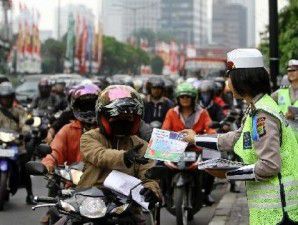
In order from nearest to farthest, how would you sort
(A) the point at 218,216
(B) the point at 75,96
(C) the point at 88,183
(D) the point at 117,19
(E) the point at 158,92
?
A: 1. (C) the point at 88,183
2. (B) the point at 75,96
3. (A) the point at 218,216
4. (E) the point at 158,92
5. (D) the point at 117,19

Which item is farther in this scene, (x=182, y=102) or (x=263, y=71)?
(x=182, y=102)

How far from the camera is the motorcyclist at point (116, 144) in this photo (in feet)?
17.4

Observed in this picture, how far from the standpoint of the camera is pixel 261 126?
4516 mm

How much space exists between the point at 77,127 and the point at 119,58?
10384 centimetres

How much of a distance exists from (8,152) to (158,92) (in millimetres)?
2681

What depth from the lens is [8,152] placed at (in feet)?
35.8

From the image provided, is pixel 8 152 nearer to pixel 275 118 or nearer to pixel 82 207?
pixel 82 207

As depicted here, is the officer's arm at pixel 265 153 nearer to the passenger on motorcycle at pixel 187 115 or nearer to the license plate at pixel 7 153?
the passenger on motorcycle at pixel 187 115

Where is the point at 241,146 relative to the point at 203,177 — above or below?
above

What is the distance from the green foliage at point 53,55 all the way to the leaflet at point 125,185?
75984 mm

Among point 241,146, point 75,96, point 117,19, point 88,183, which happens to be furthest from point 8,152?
point 117,19

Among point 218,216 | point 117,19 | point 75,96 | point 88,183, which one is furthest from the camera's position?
point 117,19

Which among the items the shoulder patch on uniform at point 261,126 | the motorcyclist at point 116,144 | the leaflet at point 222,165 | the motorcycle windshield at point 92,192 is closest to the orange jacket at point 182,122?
the motorcyclist at point 116,144

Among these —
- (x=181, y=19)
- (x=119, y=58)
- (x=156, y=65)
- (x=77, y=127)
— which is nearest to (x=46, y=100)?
(x=77, y=127)
